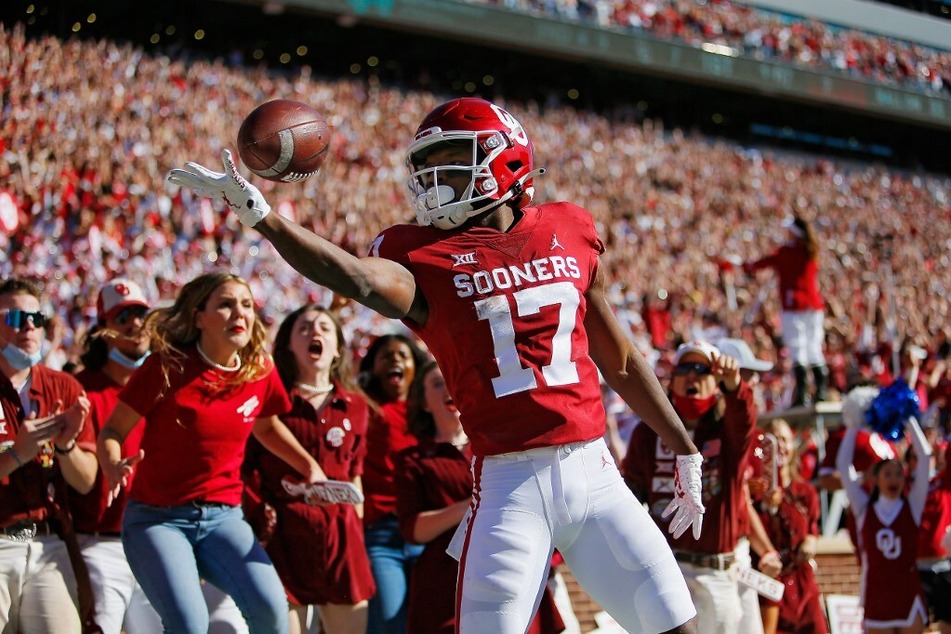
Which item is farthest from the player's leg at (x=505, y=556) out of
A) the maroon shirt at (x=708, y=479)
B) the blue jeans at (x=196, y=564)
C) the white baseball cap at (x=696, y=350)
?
the maroon shirt at (x=708, y=479)

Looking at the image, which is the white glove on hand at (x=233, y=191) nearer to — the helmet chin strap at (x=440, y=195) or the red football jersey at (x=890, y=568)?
the helmet chin strap at (x=440, y=195)

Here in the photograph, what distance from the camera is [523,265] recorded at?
3176 millimetres

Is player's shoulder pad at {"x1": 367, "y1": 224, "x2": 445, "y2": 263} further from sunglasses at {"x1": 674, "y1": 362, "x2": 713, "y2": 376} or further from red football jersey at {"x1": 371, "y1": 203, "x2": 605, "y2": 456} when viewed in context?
sunglasses at {"x1": 674, "y1": 362, "x2": 713, "y2": 376}

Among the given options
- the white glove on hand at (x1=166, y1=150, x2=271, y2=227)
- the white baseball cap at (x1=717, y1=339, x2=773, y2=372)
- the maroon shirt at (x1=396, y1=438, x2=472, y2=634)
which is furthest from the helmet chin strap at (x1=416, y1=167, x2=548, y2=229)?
the white baseball cap at (x1=717, y1=339, x2=773, y2=372)

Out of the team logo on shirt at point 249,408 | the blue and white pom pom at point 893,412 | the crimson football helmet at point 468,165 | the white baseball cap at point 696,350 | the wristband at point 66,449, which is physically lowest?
the blue and white pom pom at point 893,412

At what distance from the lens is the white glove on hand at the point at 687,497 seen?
11.6 feet

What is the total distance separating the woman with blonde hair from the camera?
4184 mm

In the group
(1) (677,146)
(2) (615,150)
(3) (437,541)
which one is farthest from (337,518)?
(1) (677,146)

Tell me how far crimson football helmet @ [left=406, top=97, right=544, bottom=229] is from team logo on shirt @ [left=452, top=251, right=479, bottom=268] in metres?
0.14

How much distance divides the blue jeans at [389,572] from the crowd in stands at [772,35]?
2294 cm

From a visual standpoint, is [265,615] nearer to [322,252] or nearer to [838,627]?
[322,252]

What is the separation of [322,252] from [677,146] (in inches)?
974

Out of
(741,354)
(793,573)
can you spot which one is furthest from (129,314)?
(793,573)

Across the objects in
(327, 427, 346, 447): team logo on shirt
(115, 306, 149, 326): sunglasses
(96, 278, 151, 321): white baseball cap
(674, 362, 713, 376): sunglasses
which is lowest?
(327, 427, 346, 447): team logo on shirt
